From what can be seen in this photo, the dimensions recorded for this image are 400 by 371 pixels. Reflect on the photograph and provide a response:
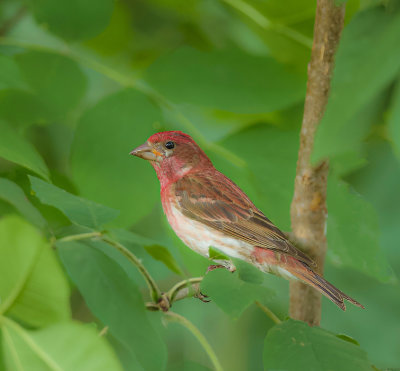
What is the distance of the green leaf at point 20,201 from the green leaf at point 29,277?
1.15ft

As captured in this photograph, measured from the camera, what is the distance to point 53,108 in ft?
5.13

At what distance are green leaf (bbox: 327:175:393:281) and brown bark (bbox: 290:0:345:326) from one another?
9 cm

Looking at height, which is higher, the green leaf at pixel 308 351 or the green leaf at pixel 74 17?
the green leaf at pixel 74 17

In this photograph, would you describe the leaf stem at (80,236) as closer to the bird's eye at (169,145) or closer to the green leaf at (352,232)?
the bird's eye at (169,145)

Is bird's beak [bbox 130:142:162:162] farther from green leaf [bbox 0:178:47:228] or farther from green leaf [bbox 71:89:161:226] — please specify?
green leaf [bbox 0:178:47:228]

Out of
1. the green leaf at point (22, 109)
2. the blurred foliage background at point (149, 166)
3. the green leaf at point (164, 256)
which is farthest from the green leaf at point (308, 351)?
the green leaf at point (22, 109)

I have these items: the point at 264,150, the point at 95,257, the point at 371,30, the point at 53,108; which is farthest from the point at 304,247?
the point at 53,108

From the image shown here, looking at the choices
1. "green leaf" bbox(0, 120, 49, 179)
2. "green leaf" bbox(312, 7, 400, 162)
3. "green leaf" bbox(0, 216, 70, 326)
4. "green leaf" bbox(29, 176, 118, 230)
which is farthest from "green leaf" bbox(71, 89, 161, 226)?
"green leaf" bbox(312, 7, 400, 162)

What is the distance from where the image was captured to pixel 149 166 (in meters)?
1.44

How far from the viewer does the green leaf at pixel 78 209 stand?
→ 37.9 inches

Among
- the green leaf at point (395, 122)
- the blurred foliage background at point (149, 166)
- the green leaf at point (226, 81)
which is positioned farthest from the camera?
the green leaf at point (226, 81)

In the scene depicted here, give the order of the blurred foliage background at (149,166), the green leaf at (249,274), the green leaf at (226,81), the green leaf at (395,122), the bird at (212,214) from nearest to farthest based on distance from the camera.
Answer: the green leaf at (395,122) < the blurred foliage background at (149,166) < the green leaf at (249,274) < the bird at (212,214) < the green leaf at (226,81)

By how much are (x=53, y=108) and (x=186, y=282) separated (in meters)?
0.75

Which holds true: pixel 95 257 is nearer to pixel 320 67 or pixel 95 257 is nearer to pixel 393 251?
pixel 320 67
